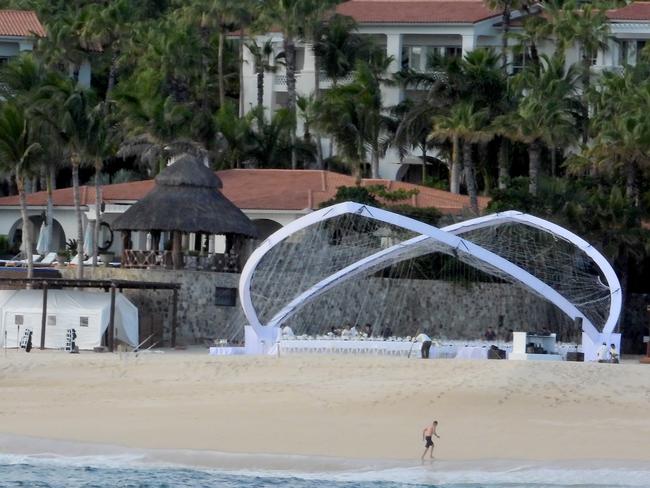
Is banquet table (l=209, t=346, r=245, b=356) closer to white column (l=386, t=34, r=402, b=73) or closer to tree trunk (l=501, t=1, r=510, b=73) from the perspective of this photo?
tree trunk (l=501, t=1, r=510, b=73)

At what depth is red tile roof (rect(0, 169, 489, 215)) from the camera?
5309 centimetres

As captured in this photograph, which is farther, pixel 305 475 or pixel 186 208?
pixel 186 208

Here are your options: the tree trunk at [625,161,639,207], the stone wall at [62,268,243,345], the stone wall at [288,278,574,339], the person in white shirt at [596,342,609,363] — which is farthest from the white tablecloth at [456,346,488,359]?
the tree trunk at [625,161,639,207]

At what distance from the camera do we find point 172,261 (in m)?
44.9

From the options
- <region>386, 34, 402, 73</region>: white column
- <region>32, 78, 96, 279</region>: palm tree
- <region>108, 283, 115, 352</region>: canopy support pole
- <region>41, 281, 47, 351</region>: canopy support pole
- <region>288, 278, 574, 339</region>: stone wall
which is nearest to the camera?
<region>41, 281, 47, 351</region>: canopy support pole

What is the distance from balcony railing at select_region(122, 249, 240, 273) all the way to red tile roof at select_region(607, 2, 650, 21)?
82.7 ft

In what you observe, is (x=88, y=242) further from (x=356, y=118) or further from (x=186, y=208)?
(x=356, y=118)

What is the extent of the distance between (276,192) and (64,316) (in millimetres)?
15411

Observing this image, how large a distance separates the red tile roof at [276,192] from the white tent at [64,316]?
Result: 41.7 feet

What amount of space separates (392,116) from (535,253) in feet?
48.3

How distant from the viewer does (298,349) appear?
38.5 m

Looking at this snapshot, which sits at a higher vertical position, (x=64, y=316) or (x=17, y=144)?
(x=17, y=144)

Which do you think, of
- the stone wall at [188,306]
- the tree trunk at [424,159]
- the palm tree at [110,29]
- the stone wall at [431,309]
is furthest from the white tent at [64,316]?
the palm tree at [110,29]

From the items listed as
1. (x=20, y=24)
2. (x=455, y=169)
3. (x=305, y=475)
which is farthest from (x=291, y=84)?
(x=305, y=475)
